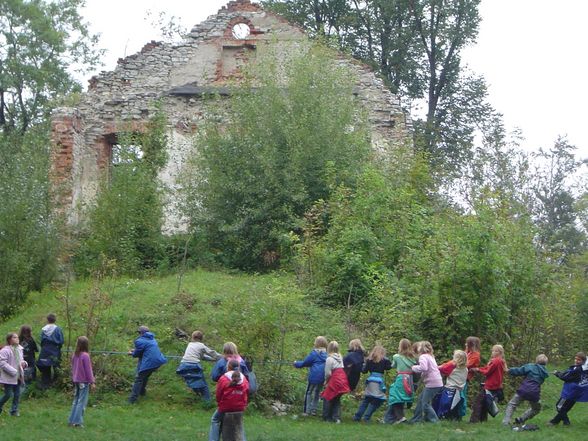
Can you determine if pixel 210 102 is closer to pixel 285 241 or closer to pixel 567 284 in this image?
pixel 285 241

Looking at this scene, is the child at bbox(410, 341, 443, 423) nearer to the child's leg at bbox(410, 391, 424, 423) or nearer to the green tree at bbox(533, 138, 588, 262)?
the child's leg at bbox(410, 391, 424, 423)

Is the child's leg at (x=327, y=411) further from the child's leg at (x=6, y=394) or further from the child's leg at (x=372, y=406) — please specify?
the child's leg at (x=6, y=394)

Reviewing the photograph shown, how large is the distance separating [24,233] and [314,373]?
9531 mm

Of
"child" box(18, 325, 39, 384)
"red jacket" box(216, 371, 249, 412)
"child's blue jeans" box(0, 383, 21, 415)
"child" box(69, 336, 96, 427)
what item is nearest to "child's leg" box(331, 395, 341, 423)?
"red jacket" box(216, 371, 249, 412)

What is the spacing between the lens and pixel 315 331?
64.4 feet

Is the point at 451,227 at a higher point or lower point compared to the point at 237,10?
lower

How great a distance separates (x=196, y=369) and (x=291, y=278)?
650cm

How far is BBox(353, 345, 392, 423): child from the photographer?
1585 cm

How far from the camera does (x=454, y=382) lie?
15.9m

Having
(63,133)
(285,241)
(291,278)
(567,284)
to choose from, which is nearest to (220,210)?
(285,241)

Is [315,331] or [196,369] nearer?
[196,369]

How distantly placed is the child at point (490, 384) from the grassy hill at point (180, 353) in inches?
11.1

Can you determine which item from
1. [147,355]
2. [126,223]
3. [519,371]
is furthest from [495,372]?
[126,223]

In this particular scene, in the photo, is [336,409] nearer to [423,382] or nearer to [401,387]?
[401,387]
